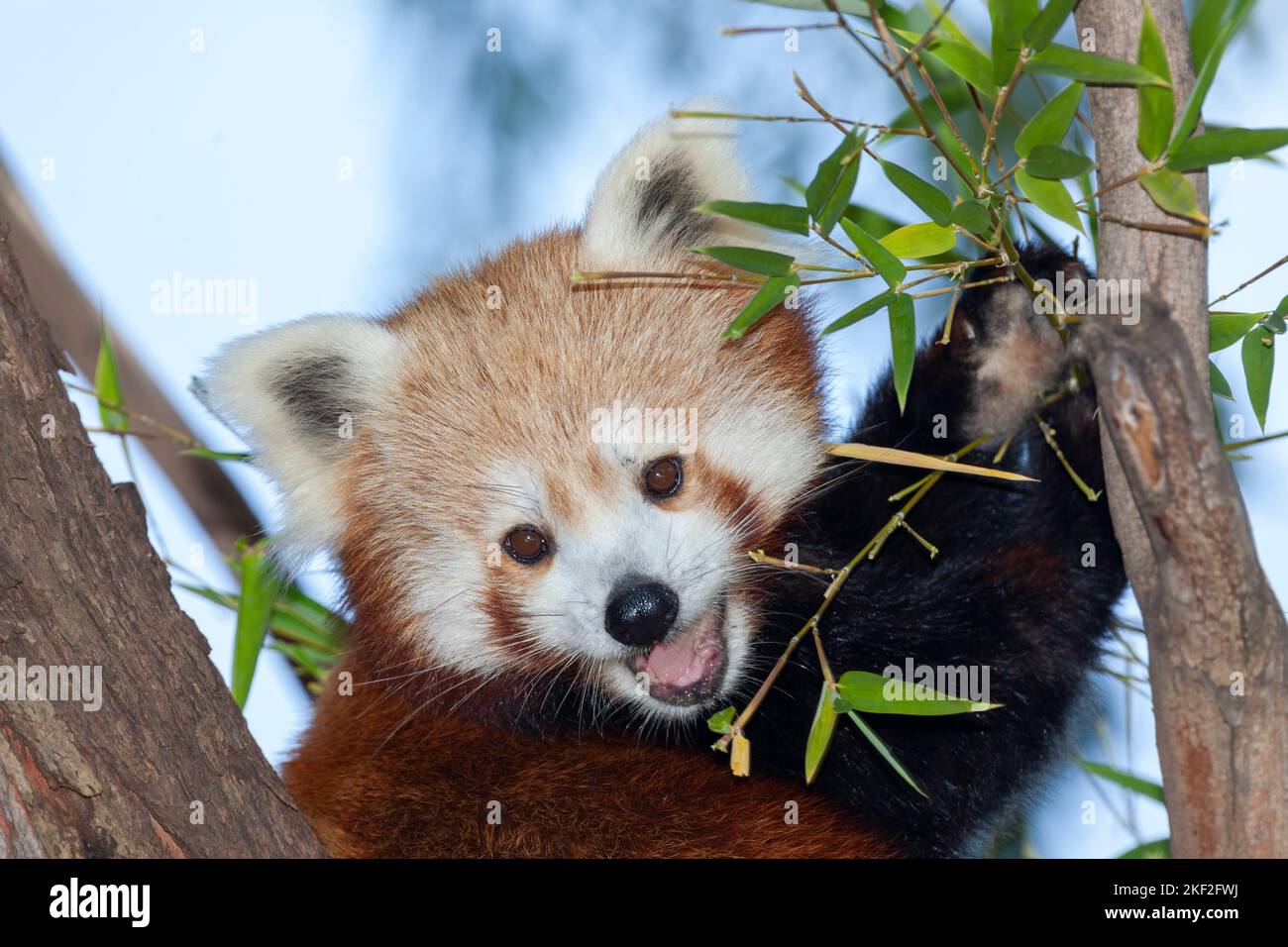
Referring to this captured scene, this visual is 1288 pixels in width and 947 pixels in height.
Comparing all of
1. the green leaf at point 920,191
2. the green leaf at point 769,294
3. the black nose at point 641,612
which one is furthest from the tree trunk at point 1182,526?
the black nose at point 641,612

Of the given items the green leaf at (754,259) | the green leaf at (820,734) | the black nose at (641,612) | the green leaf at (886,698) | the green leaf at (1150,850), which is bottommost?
the green leaf at (1150,850)

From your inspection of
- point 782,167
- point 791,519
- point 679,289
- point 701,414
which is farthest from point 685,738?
point 782,167

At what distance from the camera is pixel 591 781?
2.88m

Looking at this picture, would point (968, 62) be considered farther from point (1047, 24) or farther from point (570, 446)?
point (570, 446)

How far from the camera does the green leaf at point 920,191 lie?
221 cm

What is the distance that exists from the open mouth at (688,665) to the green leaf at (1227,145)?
1.37 metres

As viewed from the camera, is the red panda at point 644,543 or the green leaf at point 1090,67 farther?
the red panda at point 644,543

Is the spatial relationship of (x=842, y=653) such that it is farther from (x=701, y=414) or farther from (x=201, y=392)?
(x=201, y=392)

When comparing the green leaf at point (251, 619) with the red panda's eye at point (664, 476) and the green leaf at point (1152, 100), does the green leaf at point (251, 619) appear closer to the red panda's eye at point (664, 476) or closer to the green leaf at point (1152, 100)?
the red panda's eye at point (664, 476)

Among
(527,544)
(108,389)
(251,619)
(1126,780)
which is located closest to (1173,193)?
(527,544)

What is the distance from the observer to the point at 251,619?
11.2 feet

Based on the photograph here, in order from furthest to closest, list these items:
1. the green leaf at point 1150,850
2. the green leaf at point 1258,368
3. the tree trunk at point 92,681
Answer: the green leaf at point 1150,850 < the green leaf at point 1258,368 < the tree trunk at point 92,681

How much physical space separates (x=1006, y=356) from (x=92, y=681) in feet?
6.94

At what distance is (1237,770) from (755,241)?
5.48 feet
